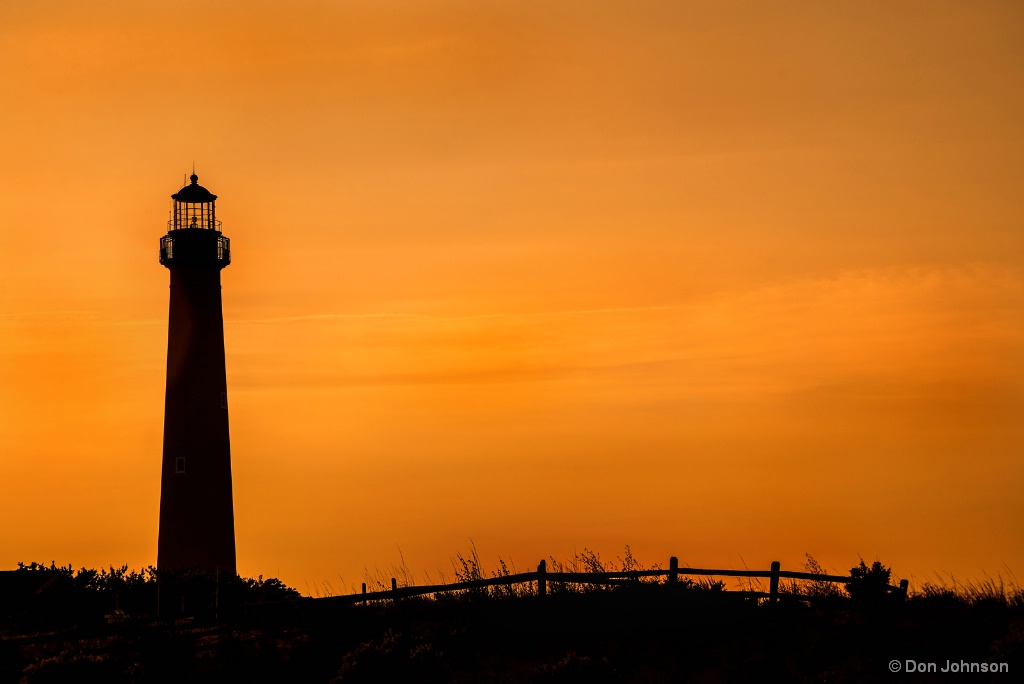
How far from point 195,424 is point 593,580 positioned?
20.4 meters

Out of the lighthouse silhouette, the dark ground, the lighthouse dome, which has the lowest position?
the dark ground

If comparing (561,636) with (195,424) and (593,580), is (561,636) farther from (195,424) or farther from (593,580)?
(195,424)

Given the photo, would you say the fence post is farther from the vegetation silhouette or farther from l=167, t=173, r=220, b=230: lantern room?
l=167, t=173, r=220, b=230: lantern room

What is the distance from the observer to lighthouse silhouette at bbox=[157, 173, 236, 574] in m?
43.8

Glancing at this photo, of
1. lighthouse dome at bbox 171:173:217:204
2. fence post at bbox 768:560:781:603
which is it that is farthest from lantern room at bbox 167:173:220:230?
fence post at bbox 768:560:781:603

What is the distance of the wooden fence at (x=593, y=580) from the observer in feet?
93.2

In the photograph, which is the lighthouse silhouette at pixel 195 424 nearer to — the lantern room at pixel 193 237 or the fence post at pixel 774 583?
the lantern room at pixel 193 237

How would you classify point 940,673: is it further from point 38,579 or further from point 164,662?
point 38,579

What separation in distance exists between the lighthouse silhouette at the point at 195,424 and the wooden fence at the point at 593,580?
50.1 feet

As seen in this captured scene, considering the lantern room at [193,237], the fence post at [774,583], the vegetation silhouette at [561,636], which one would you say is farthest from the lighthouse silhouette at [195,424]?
the fence post at [774,583]

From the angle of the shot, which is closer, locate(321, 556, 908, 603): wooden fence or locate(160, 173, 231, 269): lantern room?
locate(321, 556, 908, 603): wooden fence

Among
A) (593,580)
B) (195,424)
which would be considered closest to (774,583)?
(593,580)

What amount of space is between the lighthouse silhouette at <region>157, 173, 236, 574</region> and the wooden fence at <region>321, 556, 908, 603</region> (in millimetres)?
15265

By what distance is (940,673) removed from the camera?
2373 centimetres
